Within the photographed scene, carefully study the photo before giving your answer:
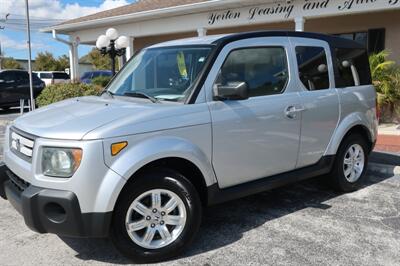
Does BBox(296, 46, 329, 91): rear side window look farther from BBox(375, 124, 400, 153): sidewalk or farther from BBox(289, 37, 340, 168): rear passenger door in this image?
BBox(375, 124, 400, 153): sidewalk

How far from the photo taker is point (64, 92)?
11.2 m

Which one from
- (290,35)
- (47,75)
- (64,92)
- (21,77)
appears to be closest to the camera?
(290,35)

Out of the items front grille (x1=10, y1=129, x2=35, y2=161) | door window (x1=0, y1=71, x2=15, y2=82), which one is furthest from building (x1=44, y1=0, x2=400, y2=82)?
front grille (x1=10, y1=129, x2=35, y2=161)

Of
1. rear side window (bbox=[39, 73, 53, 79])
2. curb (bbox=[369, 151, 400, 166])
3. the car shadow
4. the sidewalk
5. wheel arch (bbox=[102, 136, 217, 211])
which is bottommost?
the car shadow

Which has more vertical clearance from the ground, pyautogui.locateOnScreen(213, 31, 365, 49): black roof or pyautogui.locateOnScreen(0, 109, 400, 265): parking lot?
pyautogui.locateOnScreen(213, 31, 365, 49): black roof

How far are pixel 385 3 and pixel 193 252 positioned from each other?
28.7 feet

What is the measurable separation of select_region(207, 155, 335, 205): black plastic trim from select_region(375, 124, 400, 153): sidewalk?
2.88 metres

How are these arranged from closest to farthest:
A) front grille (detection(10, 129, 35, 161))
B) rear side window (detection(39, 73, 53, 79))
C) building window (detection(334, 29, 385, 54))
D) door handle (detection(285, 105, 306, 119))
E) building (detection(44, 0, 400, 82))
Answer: front grille (detection(10, 129, 35, 161)), door handle (detection(285, 105, 306, 119)), building (detection(44, 0, 400, 82)), building window (detection(334, 29, 385, 54)), rear side window (detection(39, 73, 53, 79))

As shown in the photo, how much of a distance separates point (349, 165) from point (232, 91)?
7.74ft

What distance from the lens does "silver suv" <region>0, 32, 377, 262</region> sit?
3.11 meters

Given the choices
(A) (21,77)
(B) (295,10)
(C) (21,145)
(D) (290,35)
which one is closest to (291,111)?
(D) (290,35)

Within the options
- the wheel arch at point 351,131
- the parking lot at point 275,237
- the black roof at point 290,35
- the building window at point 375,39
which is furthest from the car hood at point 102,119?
the building window at point 375,39

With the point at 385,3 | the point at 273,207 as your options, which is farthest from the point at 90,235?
the point at 385,3

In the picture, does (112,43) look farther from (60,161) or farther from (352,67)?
(60,161)
